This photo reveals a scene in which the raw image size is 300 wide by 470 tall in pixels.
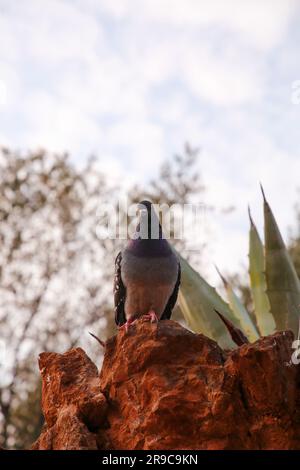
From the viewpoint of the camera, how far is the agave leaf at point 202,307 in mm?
5449

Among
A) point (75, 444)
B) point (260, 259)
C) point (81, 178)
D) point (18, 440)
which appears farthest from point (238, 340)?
point (81, 178)

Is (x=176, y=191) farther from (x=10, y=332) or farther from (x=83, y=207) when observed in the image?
(x=10, y=332)

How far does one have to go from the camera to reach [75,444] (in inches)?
117

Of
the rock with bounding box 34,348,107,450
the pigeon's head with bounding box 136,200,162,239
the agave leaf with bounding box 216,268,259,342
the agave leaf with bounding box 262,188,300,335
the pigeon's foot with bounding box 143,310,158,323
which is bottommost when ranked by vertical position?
the rock with bounding box 34,348,107,450

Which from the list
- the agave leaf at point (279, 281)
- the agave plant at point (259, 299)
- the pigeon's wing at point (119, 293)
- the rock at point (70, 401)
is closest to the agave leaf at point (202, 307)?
the agave plant at point (259, 299)

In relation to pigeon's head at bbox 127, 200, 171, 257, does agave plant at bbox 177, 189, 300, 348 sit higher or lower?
lower

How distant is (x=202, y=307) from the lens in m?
5.57

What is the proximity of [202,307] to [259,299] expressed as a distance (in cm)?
60

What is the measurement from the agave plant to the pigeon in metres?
0.63

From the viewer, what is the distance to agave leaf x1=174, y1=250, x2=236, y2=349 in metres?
5.45

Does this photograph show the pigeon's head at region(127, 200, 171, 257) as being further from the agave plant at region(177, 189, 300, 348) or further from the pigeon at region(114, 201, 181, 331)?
the agave plant at region(177, 189, 300, 348)

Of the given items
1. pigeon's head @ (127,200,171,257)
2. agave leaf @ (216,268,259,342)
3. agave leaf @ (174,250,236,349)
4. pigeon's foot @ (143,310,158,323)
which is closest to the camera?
pigeon's foot @ (143,310,158,323)

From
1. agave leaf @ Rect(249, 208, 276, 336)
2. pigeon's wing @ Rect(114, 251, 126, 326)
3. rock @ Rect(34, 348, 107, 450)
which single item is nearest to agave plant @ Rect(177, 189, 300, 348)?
agave leaf @ Rect(249, 208, 276, 336)

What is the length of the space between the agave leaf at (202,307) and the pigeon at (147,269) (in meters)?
1.02
